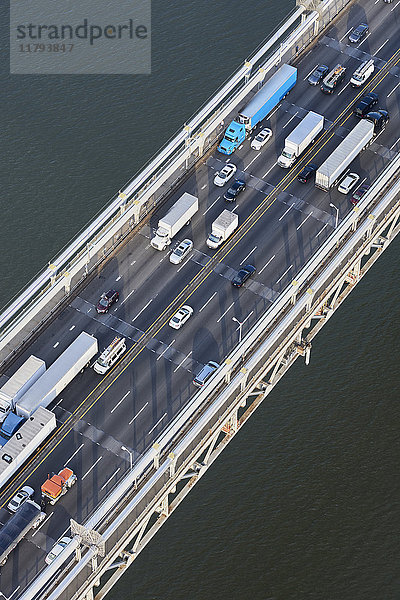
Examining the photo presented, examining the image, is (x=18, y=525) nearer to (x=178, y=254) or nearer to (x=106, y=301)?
(x=106, y=301)

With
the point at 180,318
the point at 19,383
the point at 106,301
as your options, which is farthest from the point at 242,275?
the point at 19,383

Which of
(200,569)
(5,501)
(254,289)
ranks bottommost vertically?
(200,569)

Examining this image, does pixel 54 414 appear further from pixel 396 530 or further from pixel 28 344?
pixel 396 530

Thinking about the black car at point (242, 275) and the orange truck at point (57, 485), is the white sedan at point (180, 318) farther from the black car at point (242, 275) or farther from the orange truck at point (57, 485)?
the orange truck at point (57, 485)

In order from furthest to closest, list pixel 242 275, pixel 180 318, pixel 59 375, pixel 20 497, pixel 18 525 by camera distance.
A: pixel 242 275
pixel 180 318
pixel 59 375
pixel 20 497
pixel 18 525

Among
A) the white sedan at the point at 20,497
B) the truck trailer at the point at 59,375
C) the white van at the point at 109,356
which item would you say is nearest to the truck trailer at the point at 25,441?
the truck trailer at the point at 59,375

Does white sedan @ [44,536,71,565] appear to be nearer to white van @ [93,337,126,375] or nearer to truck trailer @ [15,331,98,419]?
truck trailer @ [15,331,98,419]

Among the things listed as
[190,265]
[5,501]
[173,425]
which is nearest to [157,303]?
[190,265]
